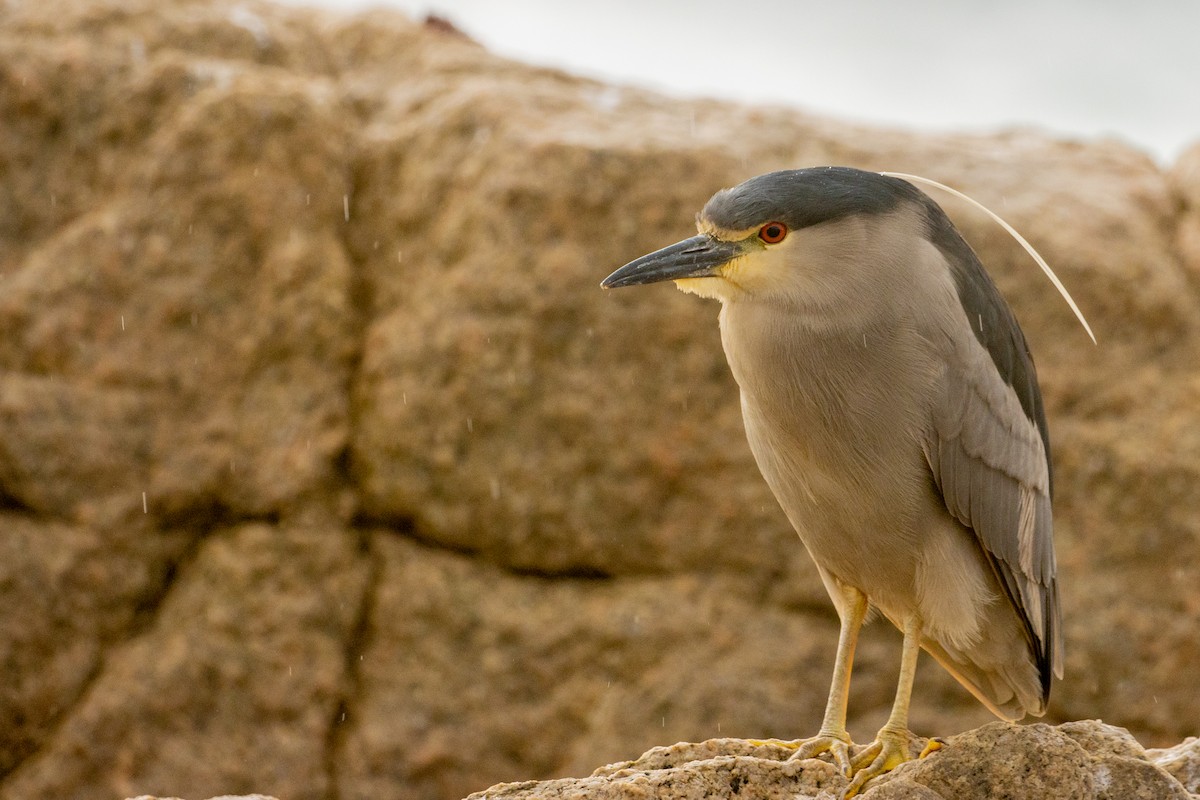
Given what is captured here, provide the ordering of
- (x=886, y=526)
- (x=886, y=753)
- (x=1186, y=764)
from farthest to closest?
(x=886, y=526) < (x=886, y=753) < (x=1186, y=764)

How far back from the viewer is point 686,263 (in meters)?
3.01

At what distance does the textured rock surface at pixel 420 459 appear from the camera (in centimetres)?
515

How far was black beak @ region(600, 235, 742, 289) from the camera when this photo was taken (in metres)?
3.00

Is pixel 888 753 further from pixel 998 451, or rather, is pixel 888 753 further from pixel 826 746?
pixel 998 451

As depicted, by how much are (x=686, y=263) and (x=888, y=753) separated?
1.22 m

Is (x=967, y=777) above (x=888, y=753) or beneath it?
above

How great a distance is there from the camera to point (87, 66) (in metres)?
5.68

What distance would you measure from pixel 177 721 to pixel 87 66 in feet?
9.43

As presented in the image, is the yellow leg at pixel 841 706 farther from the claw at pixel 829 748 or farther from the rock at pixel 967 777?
the rock at pixel 967 777

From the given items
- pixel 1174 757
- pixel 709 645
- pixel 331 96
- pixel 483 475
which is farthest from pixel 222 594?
pixel 1174 757

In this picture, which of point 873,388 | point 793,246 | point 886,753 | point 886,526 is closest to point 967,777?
point 886,753

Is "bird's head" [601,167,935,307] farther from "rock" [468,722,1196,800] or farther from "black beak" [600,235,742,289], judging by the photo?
"rock" [468,722,1196,800]

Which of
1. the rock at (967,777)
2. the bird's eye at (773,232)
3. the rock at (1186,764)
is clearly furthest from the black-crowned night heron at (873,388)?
the rock at (1186,764)

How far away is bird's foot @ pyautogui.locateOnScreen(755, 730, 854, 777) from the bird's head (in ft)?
3.39
